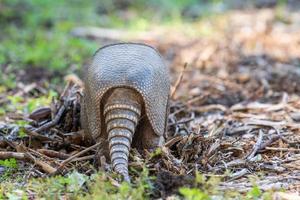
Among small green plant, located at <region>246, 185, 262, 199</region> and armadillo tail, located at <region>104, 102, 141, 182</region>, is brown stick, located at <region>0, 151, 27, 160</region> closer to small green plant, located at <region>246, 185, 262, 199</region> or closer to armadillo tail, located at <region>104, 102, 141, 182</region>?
armadillo tail, located at <region>104, 102, 141, 182</region>

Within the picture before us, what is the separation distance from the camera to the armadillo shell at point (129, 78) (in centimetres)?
441

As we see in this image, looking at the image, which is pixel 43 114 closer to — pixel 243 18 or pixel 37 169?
pixel 37 169

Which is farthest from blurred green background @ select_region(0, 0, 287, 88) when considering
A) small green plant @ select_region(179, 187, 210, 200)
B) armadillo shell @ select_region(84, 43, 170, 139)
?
small green plant @ select_region(179, 187, 210, 200)

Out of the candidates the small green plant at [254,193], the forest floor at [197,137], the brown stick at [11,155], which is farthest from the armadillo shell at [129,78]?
the small green plant at [254,193]

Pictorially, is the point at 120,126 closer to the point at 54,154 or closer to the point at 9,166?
the point at 54,154

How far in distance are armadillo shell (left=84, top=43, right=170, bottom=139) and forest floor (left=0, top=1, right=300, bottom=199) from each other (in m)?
0.24

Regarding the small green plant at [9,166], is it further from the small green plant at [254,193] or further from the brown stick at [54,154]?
the small green plant at [254,193]

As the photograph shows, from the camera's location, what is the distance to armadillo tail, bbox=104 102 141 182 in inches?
167

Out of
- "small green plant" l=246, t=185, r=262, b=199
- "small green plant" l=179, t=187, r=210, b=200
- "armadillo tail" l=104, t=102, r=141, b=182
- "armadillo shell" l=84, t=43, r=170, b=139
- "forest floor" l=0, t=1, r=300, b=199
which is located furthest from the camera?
"armadillo shell" l=84, t=43, r=170, b=139

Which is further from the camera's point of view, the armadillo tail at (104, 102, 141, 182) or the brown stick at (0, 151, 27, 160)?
the brown stick at (0, 151, 27, 160)

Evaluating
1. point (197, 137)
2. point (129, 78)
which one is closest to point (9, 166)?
point (129, 78)

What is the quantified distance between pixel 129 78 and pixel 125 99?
14 centimetres

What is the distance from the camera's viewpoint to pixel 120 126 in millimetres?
4328

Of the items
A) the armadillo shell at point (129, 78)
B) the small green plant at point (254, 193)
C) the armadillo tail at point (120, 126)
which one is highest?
the armadillo shell at point (129, 78)
